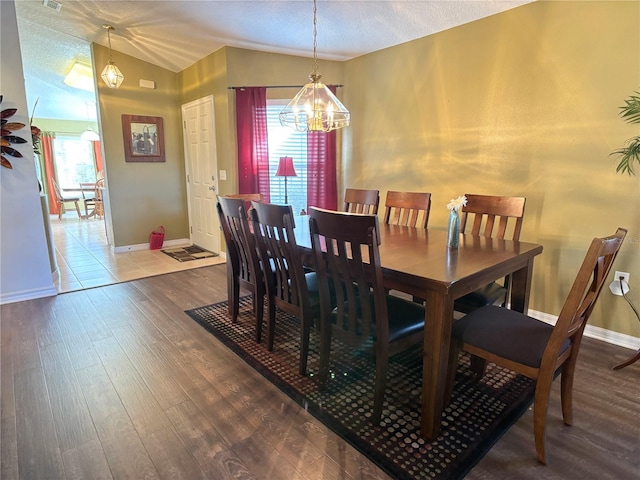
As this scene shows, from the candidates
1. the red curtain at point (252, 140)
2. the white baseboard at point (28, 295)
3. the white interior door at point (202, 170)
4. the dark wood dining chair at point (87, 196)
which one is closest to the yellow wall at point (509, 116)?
the red curtain at point (252, 140)

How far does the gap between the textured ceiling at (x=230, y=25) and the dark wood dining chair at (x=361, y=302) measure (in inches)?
93.8

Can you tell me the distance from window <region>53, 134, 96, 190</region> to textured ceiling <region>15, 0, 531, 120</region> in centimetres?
471

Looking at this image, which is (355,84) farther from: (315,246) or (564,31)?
(315,246)

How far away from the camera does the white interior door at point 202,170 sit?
15.5 ft

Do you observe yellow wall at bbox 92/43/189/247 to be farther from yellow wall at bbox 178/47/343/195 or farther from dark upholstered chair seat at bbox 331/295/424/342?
dark upholstered chair seat at bbox 331/295/424/342

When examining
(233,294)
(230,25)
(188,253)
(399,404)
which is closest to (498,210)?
(399,404)

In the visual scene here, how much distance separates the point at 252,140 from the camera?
14.3ft

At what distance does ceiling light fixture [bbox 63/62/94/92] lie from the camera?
5426 millimetres

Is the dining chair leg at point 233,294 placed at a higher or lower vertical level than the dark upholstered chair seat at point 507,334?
lower

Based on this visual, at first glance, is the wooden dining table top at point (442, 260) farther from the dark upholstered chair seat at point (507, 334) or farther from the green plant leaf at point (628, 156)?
the green plant leaf at point (628, 156)

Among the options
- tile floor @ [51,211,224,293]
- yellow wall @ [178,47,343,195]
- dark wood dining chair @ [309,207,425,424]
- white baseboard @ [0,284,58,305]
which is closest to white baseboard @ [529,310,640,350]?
dark wood dining chair @ [309,207,425,424]

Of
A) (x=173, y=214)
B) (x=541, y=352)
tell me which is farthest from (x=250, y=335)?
(x=173, y=214)

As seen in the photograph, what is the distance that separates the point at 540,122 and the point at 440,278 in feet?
6.68

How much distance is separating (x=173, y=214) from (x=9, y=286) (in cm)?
247
